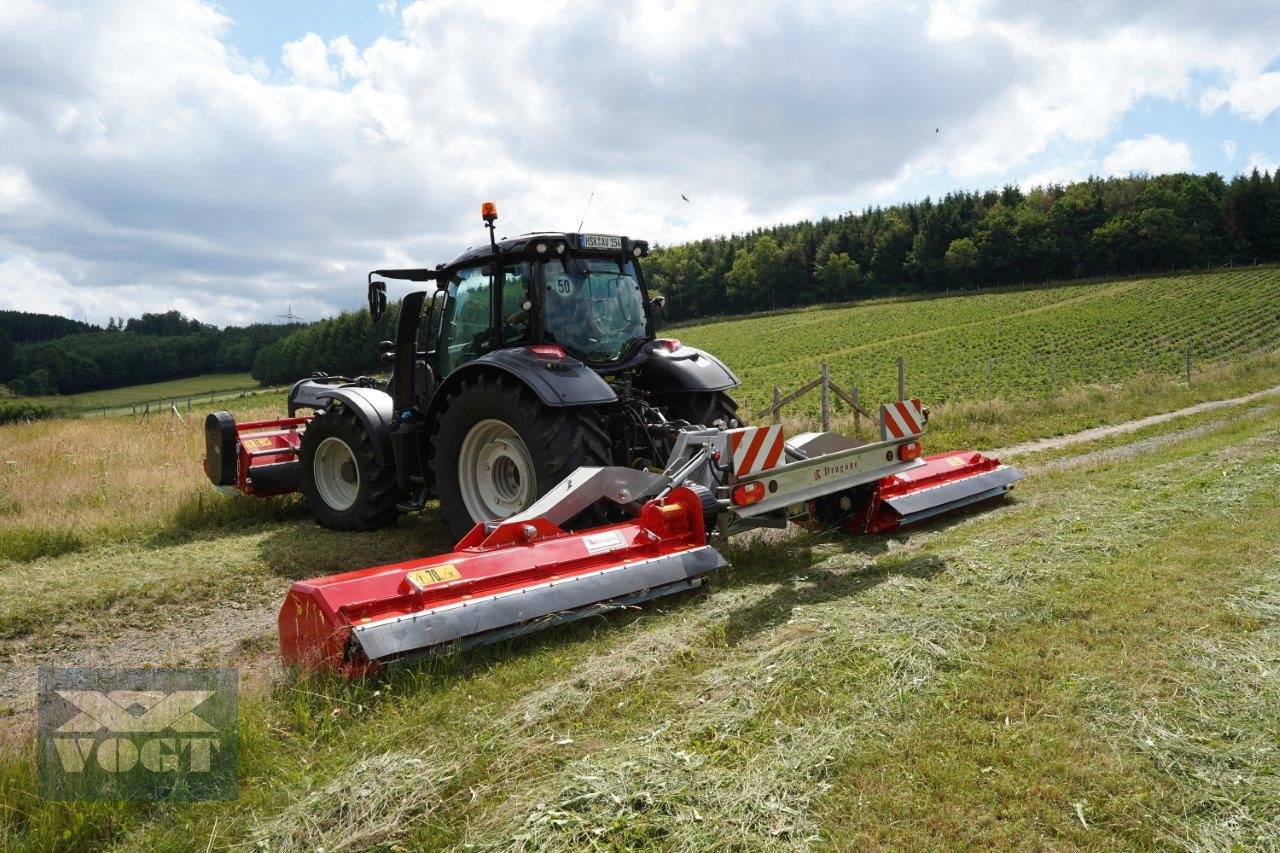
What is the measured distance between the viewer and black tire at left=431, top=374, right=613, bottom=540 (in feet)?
17.6

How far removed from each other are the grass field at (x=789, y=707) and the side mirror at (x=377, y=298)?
90.6 inches

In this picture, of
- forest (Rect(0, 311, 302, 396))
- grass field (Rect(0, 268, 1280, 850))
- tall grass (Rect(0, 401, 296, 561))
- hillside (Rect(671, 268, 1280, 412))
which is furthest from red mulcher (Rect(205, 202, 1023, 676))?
forest (Rect(0, 311, 302, 396))

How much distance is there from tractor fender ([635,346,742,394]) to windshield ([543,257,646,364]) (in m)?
0.26

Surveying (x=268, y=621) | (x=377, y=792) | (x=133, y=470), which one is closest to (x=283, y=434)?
(x=133, y=470)

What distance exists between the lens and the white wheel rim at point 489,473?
6.01 meters

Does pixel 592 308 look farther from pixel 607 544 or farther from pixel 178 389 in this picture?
pixel 178 389

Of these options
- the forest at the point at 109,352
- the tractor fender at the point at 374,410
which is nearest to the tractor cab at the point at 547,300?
the tractor fender at the point at 374,410

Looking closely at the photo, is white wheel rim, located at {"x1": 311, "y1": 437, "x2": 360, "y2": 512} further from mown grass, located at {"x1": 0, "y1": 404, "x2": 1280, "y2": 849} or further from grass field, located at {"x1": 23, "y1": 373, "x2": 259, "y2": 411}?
grass field, located at {"x1": 23, "y1": 373, "x2": 259, "y2": 411}

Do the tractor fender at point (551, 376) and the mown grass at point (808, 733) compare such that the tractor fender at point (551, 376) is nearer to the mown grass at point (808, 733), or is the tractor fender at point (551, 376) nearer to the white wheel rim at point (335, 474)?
the mown grass at point (808, 733)

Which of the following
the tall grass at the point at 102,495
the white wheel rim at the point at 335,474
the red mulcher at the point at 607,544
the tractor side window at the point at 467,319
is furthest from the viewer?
the white wheel rim at the point at 335,474

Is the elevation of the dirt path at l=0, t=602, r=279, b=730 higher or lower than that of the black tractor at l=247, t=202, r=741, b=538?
lower

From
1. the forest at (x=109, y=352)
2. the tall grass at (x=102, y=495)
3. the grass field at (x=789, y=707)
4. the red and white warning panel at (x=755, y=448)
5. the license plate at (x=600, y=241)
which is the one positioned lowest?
the grass field at (x=789, y=707)

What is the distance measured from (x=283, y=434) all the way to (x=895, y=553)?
6255mm

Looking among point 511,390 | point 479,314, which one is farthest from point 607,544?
point 479,314
